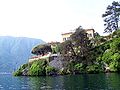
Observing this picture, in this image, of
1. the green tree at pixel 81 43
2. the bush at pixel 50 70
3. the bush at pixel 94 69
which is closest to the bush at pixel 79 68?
the bush at pixel 94 69

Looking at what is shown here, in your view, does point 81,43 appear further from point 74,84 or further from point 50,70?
point 74,84

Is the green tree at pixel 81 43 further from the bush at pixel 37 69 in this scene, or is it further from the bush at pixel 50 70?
the bush at pixel 37 69

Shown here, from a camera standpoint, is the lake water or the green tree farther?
the green tree

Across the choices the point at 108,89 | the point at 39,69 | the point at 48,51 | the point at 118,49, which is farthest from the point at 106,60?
the point at 108,89

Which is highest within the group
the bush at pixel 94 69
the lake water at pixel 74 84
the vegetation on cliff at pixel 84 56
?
the vegetation on cliff at pixel 84 56

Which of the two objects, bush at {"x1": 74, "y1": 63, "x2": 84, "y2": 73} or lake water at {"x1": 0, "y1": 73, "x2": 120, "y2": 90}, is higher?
bush at {"x1": 74, "y1": 63, "x2": 84, "y2": 73}

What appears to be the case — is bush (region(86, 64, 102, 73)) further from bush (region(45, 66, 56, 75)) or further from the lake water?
the lake water

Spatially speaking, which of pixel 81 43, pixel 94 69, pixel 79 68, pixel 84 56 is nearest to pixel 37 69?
pixel 79 68

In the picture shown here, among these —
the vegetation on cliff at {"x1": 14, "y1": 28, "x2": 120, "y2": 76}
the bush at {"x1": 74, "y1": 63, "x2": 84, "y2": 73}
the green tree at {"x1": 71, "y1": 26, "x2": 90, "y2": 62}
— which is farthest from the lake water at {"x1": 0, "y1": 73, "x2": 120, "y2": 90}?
the green tree at {"x1": 71, "y1": 26, "x2": 90, "y2": 62}

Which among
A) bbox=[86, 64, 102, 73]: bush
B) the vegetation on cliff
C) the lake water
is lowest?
the lake water

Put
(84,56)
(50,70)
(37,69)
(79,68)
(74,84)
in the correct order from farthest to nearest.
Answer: (37,69) → (50,70) → (84,56) → (79,68) → (74,84)

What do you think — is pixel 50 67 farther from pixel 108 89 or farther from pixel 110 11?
pixel 108 89

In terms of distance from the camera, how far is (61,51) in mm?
115062

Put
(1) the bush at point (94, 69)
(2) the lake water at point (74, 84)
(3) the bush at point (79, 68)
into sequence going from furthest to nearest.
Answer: (3) the bush at point (79, 68)
(1) the bush at point (94, 69)
(2) the lake water at point (74, 84)
